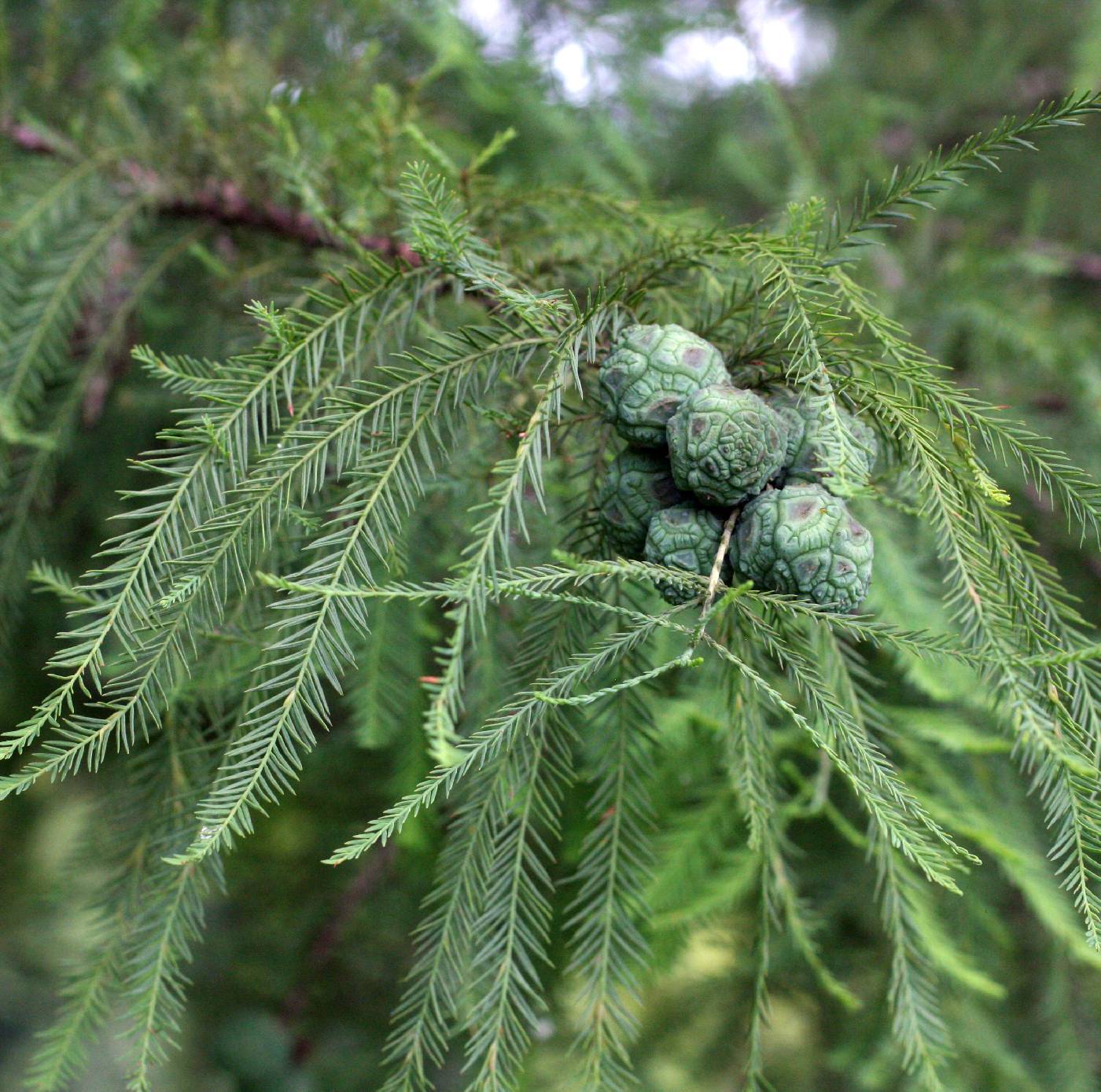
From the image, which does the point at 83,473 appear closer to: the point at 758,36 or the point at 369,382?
the point at 369,382

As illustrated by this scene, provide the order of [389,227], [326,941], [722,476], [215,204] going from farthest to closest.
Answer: [326,941], [215,204], [389,227], [722,476]

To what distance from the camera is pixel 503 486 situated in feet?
2.21

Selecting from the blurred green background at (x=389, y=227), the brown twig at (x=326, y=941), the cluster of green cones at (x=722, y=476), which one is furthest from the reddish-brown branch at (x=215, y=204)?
the brown twig at (x=326, y=941)

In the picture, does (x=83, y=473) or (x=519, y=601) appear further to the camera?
(x=83, y=473)

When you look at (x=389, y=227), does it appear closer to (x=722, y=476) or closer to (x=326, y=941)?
(x=722, y=476)

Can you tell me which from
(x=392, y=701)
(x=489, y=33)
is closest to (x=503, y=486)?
(x=392, y=701)

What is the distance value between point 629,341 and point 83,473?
1.32 m

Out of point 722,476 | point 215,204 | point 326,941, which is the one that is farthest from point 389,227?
point 326,941

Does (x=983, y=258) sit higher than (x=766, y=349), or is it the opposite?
(x=983, y=258)

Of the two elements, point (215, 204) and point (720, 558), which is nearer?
point (720, 558)

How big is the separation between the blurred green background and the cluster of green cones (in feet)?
1.27

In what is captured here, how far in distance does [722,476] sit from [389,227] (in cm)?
66

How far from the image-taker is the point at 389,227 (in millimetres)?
1144

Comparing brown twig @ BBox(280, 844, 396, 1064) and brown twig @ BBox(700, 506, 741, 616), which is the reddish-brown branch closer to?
brown twig @ BBox(700, 506, 741, 616)
